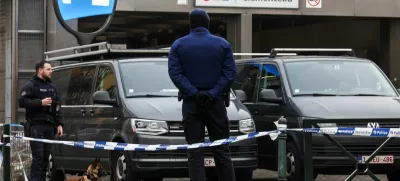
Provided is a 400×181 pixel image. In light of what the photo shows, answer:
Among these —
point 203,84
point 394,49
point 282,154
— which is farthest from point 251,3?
point 282,154

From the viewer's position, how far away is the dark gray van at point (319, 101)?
408 inches

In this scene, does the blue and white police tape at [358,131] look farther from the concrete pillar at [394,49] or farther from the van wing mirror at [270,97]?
the concrete pillar at [394,49]

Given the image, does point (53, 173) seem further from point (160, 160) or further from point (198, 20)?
point (198, 20)

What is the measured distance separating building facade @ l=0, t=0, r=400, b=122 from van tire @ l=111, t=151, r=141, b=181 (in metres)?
9.91

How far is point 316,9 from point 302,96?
13.1 metres

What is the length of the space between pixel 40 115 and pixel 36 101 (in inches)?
9.1

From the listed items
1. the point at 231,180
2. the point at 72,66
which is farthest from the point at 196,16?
the point at 72,66

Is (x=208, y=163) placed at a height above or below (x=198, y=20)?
below

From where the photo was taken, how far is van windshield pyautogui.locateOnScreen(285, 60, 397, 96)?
11469 millimetres

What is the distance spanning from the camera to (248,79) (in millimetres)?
12633

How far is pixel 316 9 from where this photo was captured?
24016 millimetres

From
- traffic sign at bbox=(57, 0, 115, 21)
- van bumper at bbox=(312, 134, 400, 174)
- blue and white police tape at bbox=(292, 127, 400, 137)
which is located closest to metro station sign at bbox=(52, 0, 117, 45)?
traffic sign at bbox=(57, 0, 115, 21)

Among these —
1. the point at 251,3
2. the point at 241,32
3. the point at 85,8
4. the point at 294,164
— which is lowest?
the point at 294,164

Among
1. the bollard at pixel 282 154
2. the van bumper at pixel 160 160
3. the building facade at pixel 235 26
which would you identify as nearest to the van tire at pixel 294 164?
the van bumper at pixel 160 160
